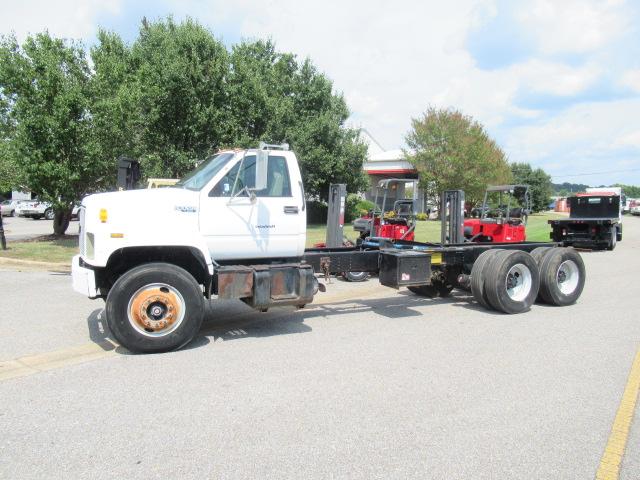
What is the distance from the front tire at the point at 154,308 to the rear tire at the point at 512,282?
4520mm

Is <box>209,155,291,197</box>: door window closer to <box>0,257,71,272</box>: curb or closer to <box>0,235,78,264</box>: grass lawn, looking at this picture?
<box>0,257,71,272</box>: curb

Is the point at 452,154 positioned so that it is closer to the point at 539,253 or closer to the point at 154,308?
the point at 539,253

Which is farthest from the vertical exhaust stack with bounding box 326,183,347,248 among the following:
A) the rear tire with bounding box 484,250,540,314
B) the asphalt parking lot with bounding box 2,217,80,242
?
the asphalt parking lot with bounding box 2,217,80,242

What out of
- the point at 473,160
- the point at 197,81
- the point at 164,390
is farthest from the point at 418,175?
the point at 164,390

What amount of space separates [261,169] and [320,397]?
2678mm

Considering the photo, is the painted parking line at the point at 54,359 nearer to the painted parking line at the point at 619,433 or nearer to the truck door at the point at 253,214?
the truck door at the point at 253,214

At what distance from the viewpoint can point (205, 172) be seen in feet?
22.1

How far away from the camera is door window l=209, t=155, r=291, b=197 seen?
6.46 metres

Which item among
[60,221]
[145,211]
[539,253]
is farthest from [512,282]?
[60,221]

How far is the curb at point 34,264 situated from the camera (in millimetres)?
12523

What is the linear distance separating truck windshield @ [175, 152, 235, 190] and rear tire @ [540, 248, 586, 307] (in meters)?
5.59

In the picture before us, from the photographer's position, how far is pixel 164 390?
4.85m

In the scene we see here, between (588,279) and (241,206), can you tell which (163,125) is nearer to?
(241,206)

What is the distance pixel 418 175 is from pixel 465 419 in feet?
117
